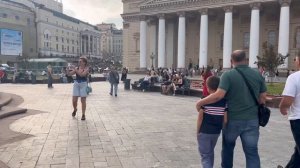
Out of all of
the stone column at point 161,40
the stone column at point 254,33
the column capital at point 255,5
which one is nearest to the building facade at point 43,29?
the stone column at point 161,40

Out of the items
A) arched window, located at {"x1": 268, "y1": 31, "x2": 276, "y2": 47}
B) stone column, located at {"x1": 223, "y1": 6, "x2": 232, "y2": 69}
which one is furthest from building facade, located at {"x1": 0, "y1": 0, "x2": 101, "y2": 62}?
arched window, located at {"x1": 268, "y1": 31, "x2": 276, "y2": 47}

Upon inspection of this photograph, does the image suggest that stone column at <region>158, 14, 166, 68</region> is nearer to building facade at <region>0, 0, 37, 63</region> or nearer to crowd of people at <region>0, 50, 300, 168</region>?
building facade at <region>0, 0, 37, 63</region>

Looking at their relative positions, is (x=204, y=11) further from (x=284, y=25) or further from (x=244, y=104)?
(x=244, y=104)

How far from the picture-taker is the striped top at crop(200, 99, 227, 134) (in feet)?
15.3

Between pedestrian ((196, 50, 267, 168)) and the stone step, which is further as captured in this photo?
the stone step

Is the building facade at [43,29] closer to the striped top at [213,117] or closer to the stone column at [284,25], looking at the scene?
the stone column at [284,25]

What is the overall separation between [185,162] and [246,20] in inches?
2074

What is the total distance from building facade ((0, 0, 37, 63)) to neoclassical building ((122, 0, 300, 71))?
34078 millimetres

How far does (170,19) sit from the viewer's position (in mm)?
61938

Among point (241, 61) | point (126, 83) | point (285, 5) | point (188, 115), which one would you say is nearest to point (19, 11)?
point (285, 5)

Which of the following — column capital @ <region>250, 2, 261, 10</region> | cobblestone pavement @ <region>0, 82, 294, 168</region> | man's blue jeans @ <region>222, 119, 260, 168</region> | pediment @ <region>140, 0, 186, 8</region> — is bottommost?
cobblestone pavement @ <region>0, 82, 294, 168</region>

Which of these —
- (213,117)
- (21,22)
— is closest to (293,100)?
(213,117)

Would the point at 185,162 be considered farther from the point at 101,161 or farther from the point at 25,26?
the point at 25,26

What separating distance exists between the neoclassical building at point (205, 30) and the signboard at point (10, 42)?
91.4 feet
